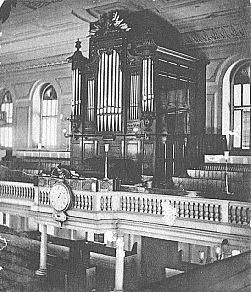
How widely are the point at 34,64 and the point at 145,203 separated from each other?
4309 mm

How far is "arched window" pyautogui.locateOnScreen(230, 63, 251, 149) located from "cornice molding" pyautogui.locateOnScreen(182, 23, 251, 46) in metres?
0.45

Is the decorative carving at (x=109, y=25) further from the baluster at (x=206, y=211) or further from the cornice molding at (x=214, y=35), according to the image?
the baluster at (x=206, y=211)

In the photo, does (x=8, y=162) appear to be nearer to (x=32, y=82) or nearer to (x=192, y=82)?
(x=32, y=82)

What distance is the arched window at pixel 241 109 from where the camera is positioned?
5504 millimetres

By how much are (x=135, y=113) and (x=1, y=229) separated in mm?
3938

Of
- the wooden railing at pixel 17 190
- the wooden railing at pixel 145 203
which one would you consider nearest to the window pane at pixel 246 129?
the wooden railing at pixel 145 203

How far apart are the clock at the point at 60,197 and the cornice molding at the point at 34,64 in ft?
9.23

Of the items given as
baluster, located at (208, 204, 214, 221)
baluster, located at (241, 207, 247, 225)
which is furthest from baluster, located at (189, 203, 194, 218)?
baluster, located at (241, 207, 247, 225)

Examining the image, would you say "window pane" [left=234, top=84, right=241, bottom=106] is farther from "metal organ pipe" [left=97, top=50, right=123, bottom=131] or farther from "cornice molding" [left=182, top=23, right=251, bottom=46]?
"metal organ pipe" [left=97, top=50, right=123, bottom=131]

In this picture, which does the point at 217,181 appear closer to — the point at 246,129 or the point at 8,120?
the point at 246,129

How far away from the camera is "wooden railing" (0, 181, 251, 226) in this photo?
534 centimetres

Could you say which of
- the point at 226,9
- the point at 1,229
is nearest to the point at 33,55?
the point at 1,229

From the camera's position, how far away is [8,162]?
8320 millimetres

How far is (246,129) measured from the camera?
5949 millimetres
